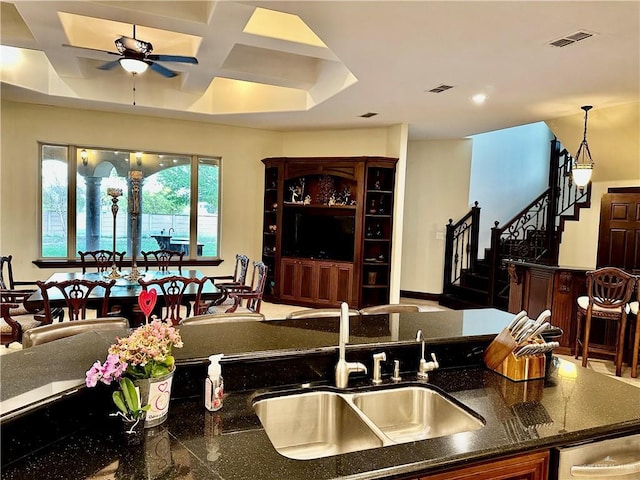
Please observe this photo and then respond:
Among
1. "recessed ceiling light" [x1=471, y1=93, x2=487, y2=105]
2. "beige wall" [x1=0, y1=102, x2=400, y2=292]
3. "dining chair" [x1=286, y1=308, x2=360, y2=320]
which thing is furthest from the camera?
"beige wall" [x1=0, y1=102, x2=400, y2=292]

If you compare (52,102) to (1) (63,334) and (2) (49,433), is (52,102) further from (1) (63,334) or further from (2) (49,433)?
(2) (49,433)

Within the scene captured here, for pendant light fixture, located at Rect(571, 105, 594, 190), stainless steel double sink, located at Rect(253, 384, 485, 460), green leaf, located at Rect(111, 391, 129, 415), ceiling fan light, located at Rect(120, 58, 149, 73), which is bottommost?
stainless steel double sink, located at Rect(253, 384, 485, 460)

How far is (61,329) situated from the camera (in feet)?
7.13

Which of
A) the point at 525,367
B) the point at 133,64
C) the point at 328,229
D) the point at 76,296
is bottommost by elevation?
the point at 76,296

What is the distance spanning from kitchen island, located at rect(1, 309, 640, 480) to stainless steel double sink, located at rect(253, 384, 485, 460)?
2.0 inches

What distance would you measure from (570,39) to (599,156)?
3.01m

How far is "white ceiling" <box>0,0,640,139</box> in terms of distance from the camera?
305cm

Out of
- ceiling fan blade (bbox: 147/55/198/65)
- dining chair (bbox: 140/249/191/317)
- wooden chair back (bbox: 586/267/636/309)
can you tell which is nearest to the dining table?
dining chair (bbox: 140/249/191/317)

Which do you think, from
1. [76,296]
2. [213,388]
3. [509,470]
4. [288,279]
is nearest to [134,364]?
[213,388]

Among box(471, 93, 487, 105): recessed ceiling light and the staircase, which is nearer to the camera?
box(471, 93, 487, 105): recessed ceiling light

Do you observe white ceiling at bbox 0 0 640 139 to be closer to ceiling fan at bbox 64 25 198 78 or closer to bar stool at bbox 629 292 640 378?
ceiling fan at bbox 64 25 198 78

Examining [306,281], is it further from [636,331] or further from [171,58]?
[636,331]

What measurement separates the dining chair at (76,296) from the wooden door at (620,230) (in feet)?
18.6

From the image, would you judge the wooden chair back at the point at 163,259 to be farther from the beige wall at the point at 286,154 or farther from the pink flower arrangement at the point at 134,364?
the pink flower arrangement at the point at 134,364
